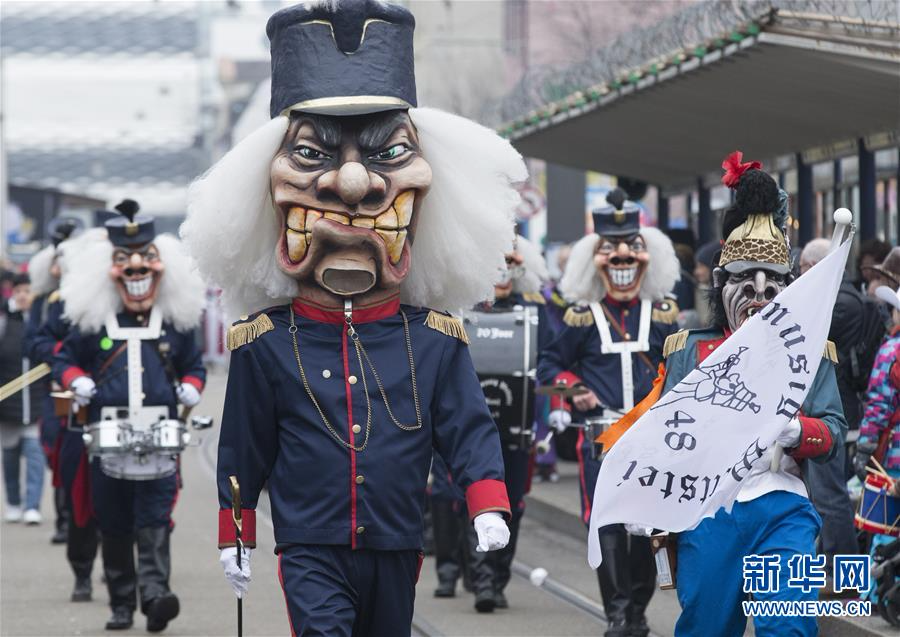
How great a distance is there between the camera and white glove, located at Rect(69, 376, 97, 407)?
931 centimetres

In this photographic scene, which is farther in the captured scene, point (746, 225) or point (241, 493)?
point (746, 225)

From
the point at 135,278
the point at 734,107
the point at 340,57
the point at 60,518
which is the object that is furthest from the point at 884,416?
the point at 60,518

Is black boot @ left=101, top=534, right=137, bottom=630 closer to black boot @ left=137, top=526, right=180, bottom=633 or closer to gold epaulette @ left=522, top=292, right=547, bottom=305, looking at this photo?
black boot @ left=137, top=526, right=180, bottom=633

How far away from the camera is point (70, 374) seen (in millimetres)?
9398

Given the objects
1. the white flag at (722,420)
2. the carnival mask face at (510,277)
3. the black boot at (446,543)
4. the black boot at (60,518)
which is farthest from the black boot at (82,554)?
the white flag at (722,420)

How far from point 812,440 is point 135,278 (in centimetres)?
457

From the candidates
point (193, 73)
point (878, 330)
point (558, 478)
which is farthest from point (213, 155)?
point (878, 330)

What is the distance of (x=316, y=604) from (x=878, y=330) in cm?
483

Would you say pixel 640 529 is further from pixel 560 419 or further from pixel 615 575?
pixel 560 419

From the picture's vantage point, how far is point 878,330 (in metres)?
9.50

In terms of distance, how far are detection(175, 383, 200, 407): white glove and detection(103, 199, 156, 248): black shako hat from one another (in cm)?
82

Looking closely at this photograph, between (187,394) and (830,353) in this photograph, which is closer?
(830,353)

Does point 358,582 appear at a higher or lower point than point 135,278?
lower

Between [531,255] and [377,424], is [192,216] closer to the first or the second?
[377,424]
